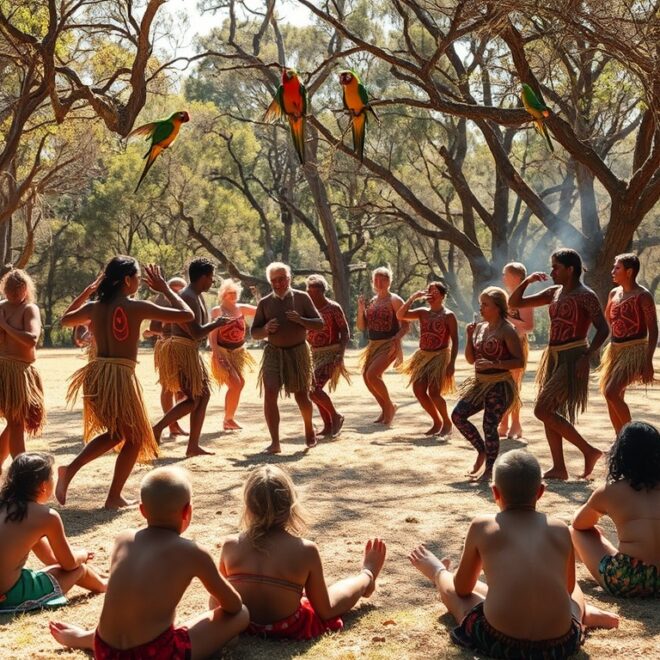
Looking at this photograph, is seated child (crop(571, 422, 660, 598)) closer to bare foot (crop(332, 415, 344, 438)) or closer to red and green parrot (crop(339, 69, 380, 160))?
red and green parrot (crop(339, 69, 380, 160))

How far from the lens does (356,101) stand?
5.69 meters

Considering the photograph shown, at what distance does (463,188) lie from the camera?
66.7 ft

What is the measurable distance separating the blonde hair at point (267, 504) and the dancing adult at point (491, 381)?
129 inches

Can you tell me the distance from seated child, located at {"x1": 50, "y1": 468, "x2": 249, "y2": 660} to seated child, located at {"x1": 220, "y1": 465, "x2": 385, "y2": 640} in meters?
0.18

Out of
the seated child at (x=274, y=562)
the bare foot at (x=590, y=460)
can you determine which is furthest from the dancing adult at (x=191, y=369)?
the seated child at (x=274, y=562)

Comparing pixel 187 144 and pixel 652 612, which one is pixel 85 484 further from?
pixel 187 144

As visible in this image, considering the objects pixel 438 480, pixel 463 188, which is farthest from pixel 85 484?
pixel 463 188

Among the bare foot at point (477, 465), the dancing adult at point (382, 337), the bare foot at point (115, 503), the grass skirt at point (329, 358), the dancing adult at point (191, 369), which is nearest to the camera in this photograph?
the bare foot at point (115, 503)

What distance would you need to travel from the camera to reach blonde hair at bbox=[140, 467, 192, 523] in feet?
10.5

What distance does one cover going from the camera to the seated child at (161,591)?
10.1 feet

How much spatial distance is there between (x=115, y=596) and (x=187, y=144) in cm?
3370

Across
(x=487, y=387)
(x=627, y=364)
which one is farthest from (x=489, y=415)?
(x=627, y=364)

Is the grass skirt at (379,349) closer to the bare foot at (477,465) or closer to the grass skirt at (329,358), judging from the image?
the grass skirt at (329,358)

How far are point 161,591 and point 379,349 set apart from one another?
6837mm
